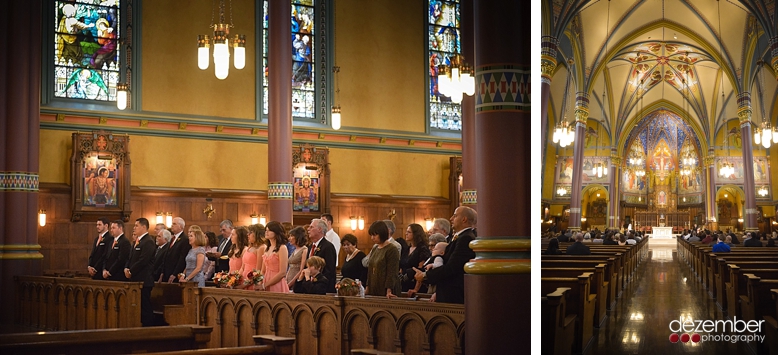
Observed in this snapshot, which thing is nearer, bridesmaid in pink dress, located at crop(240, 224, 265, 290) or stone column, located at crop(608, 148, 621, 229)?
stone column, located at crop(608, 148, 621, 229)

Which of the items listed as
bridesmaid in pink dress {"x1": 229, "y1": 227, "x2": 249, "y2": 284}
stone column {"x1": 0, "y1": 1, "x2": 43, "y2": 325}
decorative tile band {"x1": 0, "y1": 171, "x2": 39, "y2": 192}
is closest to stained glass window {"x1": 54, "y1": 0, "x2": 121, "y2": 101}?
stone column {"x1": 0, "y1": 1, "x2": 43, "y2": 325}

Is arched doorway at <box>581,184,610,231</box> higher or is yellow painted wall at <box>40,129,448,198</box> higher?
yellow painted wall at <box>40,129,448,198</box>

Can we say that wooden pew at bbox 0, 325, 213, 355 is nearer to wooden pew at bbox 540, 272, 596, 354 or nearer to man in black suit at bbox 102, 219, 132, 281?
wooden pew at bbox 540, 272, 596, 354

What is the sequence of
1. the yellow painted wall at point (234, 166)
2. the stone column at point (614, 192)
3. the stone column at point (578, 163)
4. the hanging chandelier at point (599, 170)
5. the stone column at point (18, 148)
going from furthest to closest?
1. the yellow painted wall at point (234, 166)
2. the stone column at point (18, 148)
3. the stone column at point (614, 192)
4. the hanging chandelier at point (599, 170)
5. the stone column at point (578, 163)

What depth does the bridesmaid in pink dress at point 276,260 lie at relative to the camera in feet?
33.2

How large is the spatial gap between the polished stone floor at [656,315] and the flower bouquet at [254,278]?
408 cm

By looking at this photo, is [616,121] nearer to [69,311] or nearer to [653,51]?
[653,51]

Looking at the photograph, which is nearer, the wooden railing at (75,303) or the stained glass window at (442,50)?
the wooden railing at (75,303)

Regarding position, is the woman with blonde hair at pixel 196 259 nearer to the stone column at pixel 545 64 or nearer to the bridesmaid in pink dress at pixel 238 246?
the bridesmaid in pink dress at pixel 238 246

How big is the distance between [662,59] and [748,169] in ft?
5.72

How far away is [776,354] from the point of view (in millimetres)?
6266

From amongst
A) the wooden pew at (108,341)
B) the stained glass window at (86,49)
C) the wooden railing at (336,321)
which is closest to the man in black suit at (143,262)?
the wooden railing at (336,321)

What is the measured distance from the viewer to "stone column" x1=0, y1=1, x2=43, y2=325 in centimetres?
1471

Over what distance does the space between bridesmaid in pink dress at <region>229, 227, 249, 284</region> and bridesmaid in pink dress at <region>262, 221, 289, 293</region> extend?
0.92 m
